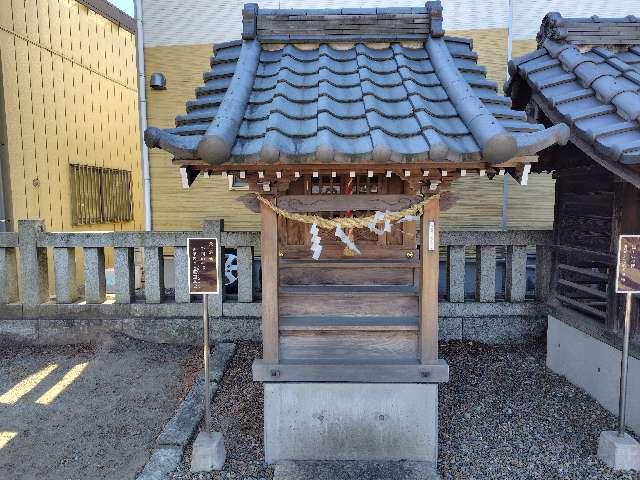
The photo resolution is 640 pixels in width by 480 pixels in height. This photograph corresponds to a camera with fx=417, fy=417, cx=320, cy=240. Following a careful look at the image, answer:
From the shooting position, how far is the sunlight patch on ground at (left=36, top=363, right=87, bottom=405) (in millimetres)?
5547

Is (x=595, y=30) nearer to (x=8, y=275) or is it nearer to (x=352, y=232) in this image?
(x=352, y=232)

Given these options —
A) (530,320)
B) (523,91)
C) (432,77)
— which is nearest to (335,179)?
(432,77)

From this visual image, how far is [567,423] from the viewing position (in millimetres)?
4863

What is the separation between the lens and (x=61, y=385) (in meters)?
5.93

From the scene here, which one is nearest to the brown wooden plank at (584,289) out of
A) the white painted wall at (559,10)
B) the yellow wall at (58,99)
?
the white painted wall at (559,10)

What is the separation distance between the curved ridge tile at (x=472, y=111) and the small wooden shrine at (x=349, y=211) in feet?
→ 0.06

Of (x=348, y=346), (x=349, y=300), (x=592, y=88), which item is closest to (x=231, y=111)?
(x=349, y=300)

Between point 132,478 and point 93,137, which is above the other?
point 93,137

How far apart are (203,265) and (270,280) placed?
656mm

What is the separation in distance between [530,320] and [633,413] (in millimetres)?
2609

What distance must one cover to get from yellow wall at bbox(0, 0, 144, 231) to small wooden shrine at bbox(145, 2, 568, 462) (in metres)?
7.44

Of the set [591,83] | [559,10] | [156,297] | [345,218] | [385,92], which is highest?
[559,10]

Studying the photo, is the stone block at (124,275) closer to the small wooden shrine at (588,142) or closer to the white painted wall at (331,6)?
the white painted wall at (331,6)

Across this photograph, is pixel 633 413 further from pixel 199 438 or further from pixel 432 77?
pixel 199 438
